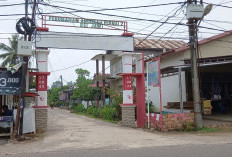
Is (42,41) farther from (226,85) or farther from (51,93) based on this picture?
(51,93)

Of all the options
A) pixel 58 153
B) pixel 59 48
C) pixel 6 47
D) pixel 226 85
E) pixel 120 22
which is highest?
pixel 6 47

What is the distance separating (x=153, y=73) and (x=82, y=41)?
172 inches

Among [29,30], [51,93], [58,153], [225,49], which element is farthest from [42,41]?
[51,93]

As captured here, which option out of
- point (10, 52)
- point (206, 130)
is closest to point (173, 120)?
point (206, 130)

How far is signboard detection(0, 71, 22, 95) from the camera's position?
11.3m

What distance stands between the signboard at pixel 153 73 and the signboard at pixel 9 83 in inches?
264

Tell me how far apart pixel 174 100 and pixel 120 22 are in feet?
25.9

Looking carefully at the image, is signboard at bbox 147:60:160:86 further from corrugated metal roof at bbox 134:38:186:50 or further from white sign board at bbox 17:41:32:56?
corrugated metal roof at bbox 134:38:186:50

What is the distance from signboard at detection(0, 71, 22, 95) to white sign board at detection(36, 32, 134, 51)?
2521mm

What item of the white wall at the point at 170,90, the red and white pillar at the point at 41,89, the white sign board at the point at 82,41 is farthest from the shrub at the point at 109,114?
the red and white pillar at the point at 41,89

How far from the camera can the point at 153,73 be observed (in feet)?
44.1

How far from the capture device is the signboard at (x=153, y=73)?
13062 mm

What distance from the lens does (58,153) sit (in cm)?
776

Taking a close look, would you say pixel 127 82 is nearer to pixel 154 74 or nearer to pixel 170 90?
pixel 154 74
